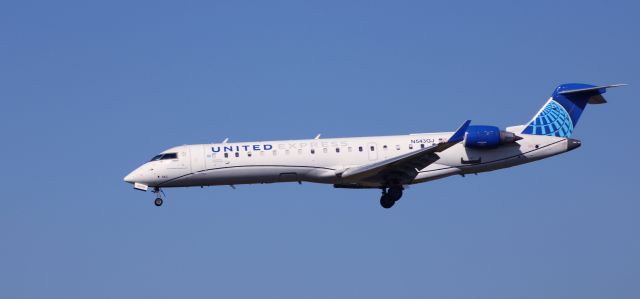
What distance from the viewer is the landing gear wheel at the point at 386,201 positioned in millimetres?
38656

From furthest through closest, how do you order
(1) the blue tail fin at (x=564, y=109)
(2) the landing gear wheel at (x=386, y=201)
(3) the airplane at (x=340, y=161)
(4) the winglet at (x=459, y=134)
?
(1) the blue tail fin at (x=564, y=109) < (2) the landing gear wheel at (x=386, y=201) < (3) the airplane at (x=340, y=161) < (4) the winglet at (x=459, y=134)

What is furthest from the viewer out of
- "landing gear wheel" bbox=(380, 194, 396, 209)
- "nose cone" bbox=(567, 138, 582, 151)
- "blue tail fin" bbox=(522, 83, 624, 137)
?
"blue tail fin" bbox=(522, 83, 624, 137)

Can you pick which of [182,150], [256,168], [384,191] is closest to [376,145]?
[384,191]

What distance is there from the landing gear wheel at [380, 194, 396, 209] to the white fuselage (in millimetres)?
529

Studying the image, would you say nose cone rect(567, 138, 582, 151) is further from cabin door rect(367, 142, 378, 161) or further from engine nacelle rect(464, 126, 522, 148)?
cabin door rect(367, 142, 378, 161)

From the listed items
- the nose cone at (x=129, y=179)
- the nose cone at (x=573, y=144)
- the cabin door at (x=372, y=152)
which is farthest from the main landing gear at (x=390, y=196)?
the nose cone at (x=129, y=179)

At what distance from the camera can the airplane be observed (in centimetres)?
3753

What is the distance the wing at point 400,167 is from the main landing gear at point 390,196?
380mm

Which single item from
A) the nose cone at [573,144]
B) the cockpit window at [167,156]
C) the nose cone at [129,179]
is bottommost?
the nose cone at [129,179]

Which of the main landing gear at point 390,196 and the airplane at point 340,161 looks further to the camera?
the main landing gear at point 390,196

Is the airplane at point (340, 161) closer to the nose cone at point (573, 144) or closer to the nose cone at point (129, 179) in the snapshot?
the nose cone at point (129, 179)

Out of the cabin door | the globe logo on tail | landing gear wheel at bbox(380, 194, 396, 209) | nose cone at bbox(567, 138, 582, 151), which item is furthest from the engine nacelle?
landing gear wheel at bbox(380, 194, 396, 209)

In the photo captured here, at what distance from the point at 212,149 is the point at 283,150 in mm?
2687

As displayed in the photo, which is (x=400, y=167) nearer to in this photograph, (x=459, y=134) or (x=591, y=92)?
(x=459, y=134)
